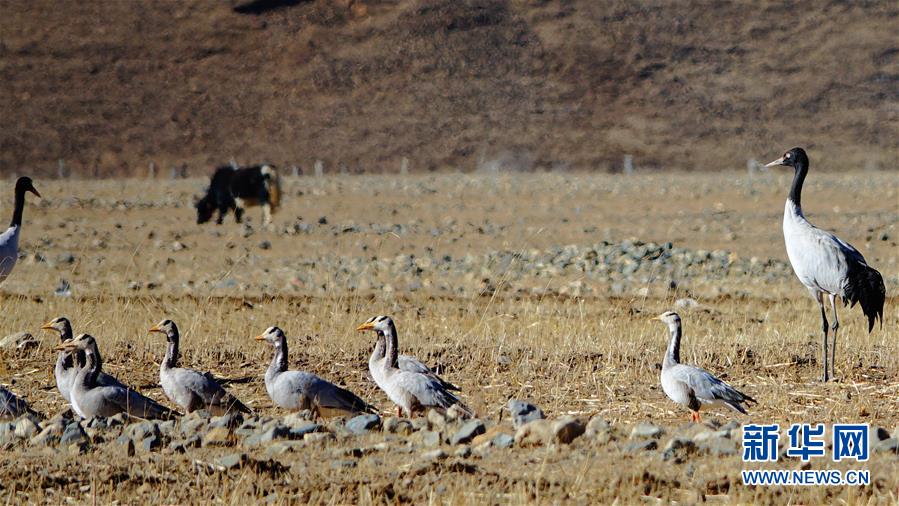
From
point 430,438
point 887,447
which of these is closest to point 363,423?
point 430,438

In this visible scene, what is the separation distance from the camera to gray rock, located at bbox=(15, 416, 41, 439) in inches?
304

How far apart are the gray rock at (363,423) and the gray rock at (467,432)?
558 mm

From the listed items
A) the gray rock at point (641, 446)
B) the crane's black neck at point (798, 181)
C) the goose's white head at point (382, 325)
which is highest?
the crane's black neck at point (798, 181)

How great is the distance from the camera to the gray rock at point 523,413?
25.3ft

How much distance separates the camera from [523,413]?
25.7 feet

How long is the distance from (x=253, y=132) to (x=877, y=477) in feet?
233

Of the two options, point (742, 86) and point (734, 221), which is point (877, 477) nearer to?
point (734, 221)

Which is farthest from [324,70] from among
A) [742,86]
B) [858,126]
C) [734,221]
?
[734,221]

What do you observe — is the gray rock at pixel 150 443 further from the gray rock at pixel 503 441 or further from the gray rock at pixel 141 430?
the gray rock at pixel 503 441

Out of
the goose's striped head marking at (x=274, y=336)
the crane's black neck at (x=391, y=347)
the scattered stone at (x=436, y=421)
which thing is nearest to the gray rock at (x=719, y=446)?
the scattered stone at (x=436, y=421)

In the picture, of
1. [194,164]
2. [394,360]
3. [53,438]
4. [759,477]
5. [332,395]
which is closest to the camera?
[759,477]

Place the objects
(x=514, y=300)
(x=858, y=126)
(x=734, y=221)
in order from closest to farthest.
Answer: (x=514, y=300)
(x=734, y=221)
(x=858, y=126)

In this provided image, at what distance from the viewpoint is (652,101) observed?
7919 cm

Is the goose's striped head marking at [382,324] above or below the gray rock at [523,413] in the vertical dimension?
above
